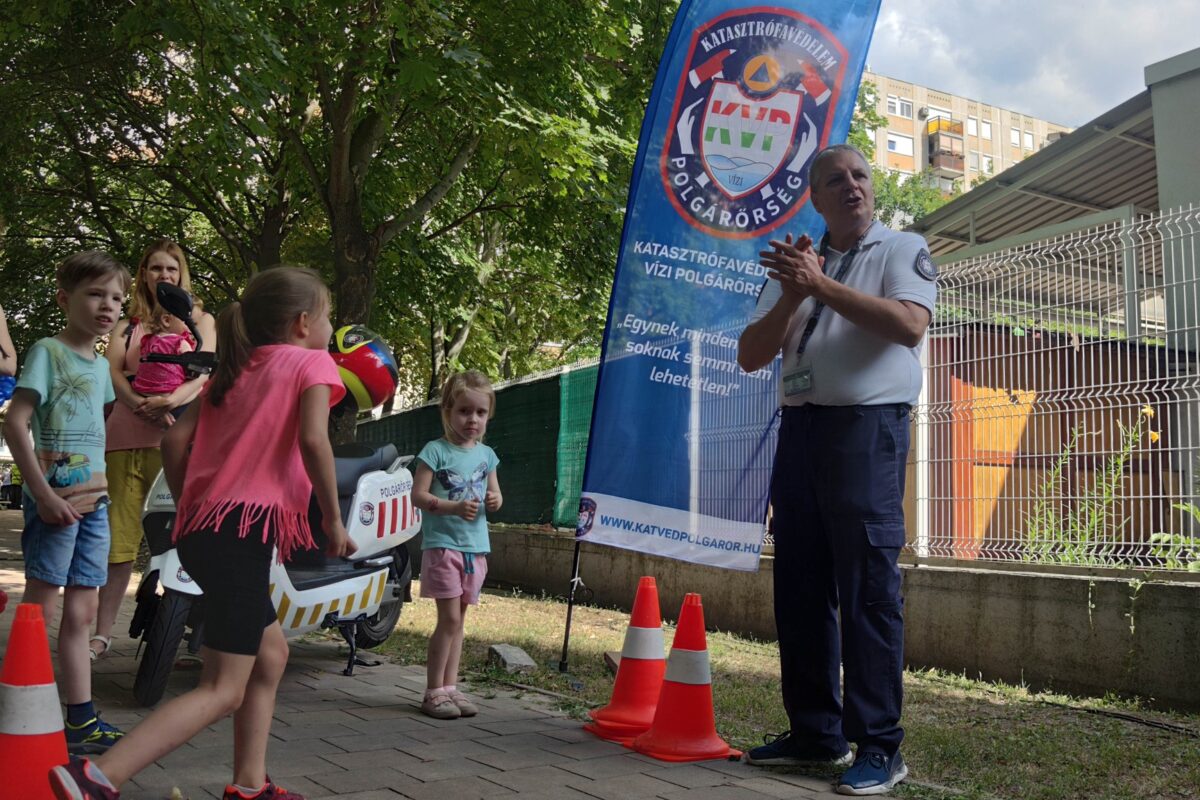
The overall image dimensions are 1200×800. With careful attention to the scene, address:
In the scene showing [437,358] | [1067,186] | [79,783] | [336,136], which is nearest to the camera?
[79,783]

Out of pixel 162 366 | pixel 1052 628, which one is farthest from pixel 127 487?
pixel 1052 628

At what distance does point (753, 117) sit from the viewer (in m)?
5.52

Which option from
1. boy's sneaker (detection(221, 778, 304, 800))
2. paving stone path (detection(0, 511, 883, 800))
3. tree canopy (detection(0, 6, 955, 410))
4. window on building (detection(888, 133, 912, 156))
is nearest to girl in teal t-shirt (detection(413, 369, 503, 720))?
paving stone path (detection(0, 511, 883, 800))

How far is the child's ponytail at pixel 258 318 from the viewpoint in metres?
3.31

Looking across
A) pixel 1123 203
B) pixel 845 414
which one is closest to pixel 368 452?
pixel 845 414

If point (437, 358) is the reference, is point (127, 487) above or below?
below

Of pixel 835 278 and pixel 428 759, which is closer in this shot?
pixel 428 759

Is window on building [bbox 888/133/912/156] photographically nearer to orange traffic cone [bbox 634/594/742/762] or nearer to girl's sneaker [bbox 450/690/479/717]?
→ girl's sneaker [bbox 450/690/479/717]

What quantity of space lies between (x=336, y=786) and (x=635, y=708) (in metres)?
1.39

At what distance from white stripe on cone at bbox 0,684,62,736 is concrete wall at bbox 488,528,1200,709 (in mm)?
5255

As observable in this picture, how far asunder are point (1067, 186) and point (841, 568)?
15.5 m

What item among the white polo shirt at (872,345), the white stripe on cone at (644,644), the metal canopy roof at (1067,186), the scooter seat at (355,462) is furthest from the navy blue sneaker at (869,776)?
the metal canopy roof at (1067,186)

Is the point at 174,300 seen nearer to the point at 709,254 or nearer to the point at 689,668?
the point at 709,254

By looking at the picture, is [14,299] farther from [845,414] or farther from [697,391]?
[845,414]
